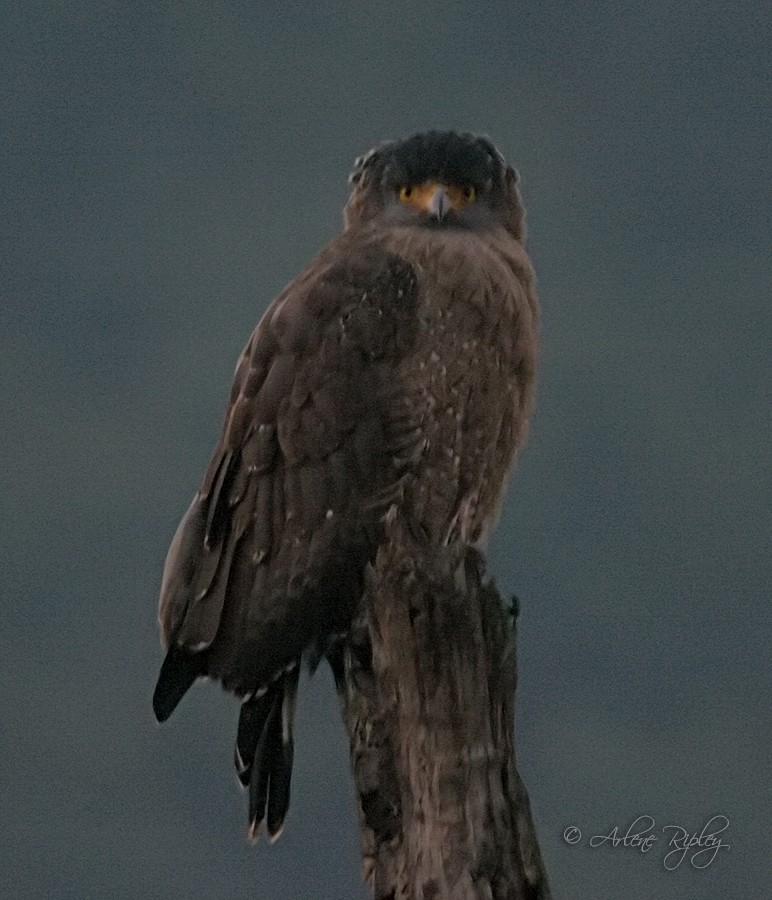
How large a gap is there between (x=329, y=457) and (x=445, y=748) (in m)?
1.27

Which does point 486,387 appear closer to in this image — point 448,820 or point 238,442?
point 238,442

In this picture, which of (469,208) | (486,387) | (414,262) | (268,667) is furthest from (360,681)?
(469,208)

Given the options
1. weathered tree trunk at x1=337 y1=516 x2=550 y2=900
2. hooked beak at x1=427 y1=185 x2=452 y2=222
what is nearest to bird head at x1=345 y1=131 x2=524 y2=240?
hooked beak at x1=427 y1=185 x2=452 y2=222

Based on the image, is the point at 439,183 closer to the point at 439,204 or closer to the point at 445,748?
the point at 439,204

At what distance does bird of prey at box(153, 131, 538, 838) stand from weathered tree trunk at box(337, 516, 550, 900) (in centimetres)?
80

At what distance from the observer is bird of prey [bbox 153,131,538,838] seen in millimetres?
4371

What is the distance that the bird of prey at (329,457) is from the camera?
4.37 m

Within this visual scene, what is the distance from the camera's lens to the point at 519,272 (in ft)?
16.0

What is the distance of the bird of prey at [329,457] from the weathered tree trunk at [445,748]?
2.62 feet

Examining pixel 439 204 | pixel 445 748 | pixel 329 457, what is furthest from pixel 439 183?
pixel 445 748

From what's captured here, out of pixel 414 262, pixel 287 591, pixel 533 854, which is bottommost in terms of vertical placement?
Answer: pixel 533 854

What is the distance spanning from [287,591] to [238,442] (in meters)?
0.53

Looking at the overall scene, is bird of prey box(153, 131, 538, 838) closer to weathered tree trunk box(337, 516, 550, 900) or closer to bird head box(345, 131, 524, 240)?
bird head box(345, 131, 524, 240)

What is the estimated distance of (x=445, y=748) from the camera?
346 centimetres
